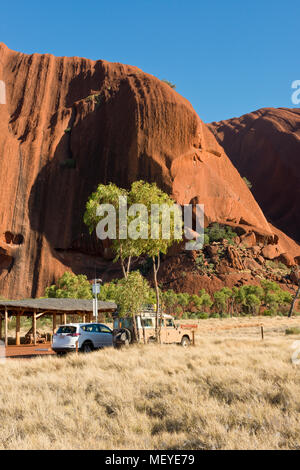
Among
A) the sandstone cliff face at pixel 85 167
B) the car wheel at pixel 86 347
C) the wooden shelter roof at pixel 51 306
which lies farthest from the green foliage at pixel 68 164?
the car wheel at pixel 86 347

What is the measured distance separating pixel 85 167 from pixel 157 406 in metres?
72.0

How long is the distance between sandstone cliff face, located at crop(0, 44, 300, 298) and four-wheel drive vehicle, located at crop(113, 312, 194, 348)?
44546 mm

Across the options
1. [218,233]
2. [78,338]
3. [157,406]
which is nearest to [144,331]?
[78,338]

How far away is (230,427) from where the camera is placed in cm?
756

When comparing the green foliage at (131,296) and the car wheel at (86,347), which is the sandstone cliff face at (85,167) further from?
the car wheel at (86,347)

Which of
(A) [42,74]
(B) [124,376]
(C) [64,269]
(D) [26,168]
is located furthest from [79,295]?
(A) [42,74]

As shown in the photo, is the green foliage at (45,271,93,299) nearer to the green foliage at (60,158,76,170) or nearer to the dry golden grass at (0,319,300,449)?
the green foliage at (60,158,76,170)

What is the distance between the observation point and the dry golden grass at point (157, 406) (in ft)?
23.4

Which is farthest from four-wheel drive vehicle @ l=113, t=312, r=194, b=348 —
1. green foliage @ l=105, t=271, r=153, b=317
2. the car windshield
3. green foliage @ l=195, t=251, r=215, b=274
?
green foliage @ l=195, t=251, r=215, b=274

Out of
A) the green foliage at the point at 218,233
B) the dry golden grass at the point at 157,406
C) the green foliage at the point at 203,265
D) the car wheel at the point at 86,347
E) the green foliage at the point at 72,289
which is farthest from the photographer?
the green foliage at the point at 218,233

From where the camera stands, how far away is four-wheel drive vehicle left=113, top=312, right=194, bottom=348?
20.5 m

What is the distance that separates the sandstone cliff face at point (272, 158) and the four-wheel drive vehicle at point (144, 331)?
7777 cm

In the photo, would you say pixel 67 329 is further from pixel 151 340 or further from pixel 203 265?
pixel 203 265
